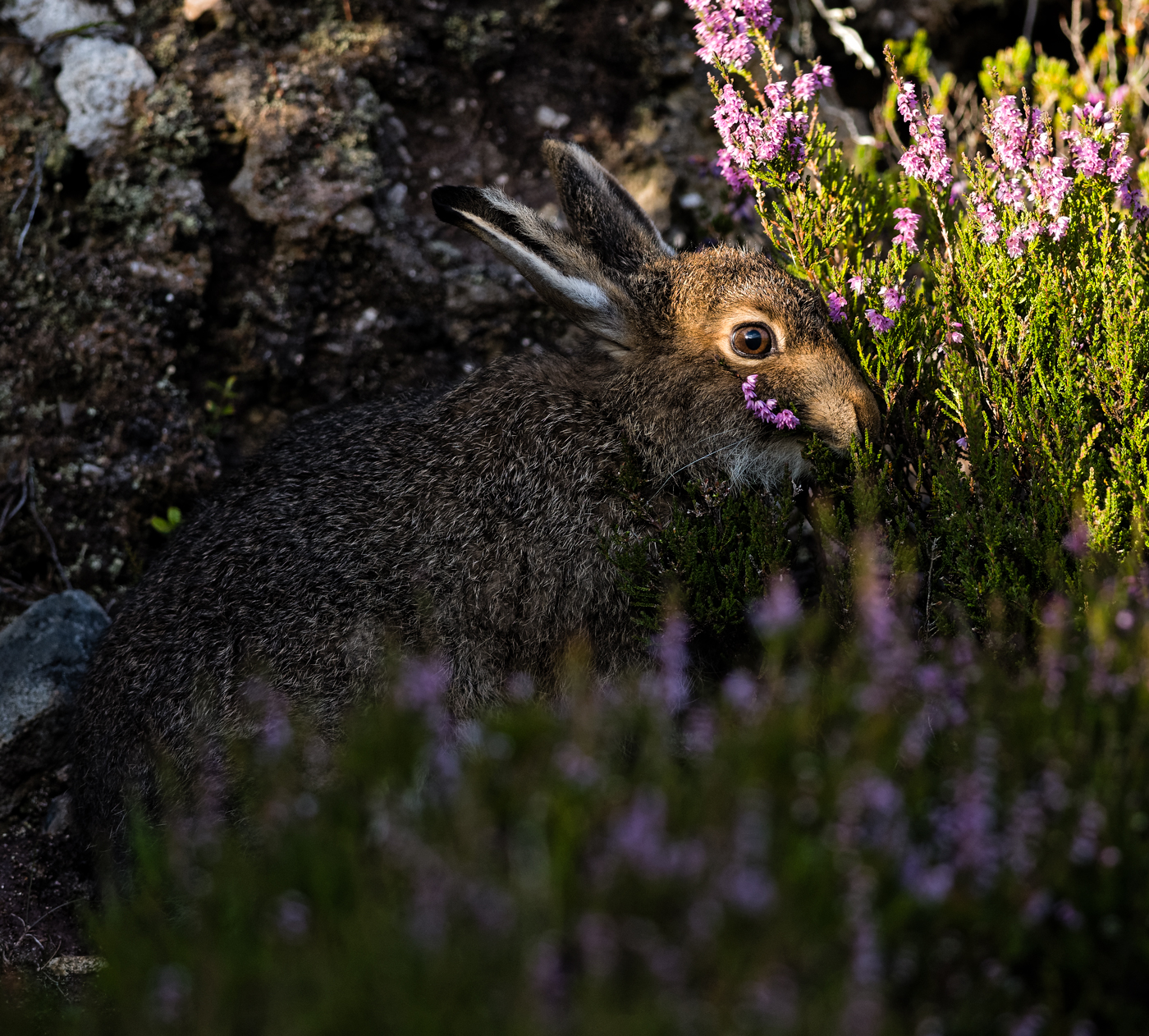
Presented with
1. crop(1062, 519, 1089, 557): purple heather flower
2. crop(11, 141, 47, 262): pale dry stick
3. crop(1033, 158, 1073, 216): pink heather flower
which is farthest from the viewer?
crop(11, 141, 47, 262): pale dry stick

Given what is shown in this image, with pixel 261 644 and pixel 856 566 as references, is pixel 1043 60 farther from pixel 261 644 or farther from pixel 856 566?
pixel 261 644

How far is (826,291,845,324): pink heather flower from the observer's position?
4.81m

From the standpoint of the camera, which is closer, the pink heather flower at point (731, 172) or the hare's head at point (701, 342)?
the hare's head at point (701, 342)

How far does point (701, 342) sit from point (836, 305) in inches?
24.4

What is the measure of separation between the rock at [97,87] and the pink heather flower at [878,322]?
4.82m

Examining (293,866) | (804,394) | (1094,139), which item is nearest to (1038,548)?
(804,394)

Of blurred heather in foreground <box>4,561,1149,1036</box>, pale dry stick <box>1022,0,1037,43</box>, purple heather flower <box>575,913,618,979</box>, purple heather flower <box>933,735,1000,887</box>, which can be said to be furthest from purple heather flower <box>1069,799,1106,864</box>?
pale dry stick <box>1022,0,1037,43</box>

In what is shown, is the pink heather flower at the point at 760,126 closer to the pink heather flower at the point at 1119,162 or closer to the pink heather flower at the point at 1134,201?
the pink heather flower at the point at 1119,162

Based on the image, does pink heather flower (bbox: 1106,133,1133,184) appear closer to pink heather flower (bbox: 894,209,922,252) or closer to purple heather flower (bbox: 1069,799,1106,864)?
pink heather flower (bbox: 894,209,922,252)

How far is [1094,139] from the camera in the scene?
175 inches

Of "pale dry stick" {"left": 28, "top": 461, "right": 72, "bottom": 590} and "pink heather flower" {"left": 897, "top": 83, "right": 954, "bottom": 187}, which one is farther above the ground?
"pink heather flower" {"left": 897, "top": 83, "right": 954, "bottom": 187}

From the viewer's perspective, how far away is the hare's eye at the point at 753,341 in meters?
4.90

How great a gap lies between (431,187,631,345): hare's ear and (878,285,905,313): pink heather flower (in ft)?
3.86

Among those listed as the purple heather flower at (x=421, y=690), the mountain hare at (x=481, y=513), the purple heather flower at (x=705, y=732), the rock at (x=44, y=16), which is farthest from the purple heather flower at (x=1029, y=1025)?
the rock at (x=44, y=16)
